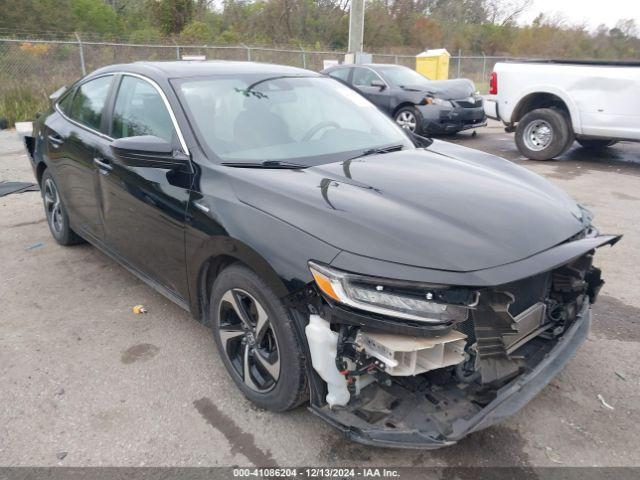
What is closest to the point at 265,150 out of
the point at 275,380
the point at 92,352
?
the point at 275,380

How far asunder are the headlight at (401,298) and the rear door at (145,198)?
1.24 meters

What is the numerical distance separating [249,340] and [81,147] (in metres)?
2.32

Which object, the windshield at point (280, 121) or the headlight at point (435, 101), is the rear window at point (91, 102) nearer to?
the windshield at point (280, 121)

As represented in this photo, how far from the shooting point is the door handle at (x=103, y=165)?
12.2 ft

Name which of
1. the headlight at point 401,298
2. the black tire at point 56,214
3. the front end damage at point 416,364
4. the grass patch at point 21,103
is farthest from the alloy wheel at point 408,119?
the headlight at point 401,298

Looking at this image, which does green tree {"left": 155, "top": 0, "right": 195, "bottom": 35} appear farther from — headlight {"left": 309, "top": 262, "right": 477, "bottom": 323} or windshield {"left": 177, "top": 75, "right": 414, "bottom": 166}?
headlight {"left": 309, "top": 262, "right": 477, "bottom": 323}

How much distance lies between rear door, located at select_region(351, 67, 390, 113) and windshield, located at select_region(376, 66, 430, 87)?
0.21m

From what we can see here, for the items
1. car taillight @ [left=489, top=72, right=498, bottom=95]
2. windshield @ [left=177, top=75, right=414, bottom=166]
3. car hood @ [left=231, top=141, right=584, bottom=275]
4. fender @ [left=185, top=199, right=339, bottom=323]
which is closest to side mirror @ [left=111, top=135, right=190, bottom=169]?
windshield @ [left=177, top=75, right=414, bottom=166]

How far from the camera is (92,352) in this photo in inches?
134

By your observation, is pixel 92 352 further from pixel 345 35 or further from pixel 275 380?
pixel 345 35

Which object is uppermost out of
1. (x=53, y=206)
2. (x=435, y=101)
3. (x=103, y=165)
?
(x=435, y=101)

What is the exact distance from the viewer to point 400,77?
1150 cm

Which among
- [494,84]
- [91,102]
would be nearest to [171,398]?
[91,102]

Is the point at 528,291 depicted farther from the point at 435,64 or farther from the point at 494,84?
the point at 435,64
